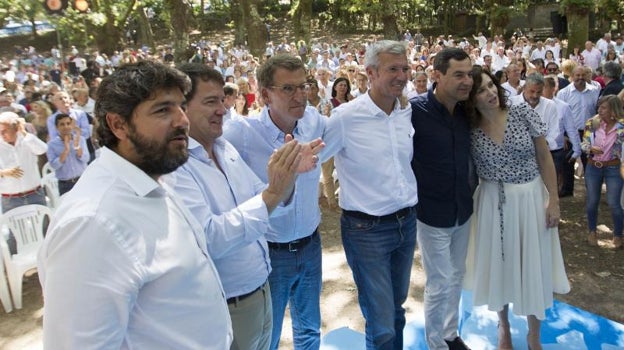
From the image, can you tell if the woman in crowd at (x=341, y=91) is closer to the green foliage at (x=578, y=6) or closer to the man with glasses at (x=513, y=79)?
the man with glasses at (x=513, y=79)

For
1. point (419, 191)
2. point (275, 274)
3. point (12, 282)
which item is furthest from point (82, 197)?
point (12, 282)

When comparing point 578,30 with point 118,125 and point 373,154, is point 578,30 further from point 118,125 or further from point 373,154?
point 118,125

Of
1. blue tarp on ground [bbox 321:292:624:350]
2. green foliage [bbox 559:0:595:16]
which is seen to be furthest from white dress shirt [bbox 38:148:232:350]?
green foliage [bbox 559:0:595:16]

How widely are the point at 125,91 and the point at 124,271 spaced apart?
0.51 m

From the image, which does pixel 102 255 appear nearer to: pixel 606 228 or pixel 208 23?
pixel 606 228

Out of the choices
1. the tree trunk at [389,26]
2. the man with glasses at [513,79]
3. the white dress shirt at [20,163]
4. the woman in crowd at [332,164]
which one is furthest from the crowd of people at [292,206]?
the tree trunk at [389,26]

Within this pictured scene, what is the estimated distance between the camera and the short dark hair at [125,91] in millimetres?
1409

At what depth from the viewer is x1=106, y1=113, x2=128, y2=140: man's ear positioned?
4.66 ft

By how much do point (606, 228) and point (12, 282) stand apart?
19.9ft

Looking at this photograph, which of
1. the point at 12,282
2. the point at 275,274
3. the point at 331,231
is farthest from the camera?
the point at 331,231

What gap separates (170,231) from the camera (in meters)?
1.39

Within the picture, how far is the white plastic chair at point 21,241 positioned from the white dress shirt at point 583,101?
6.42m

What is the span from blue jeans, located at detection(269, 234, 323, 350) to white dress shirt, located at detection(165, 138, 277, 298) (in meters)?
0.42

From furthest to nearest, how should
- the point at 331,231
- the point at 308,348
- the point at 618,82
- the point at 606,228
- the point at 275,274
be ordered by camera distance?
1. the point at 618,82
2. the point at 331,231
3. the point at 606,228
4. the point at 308,348
5. the point at 275,274
